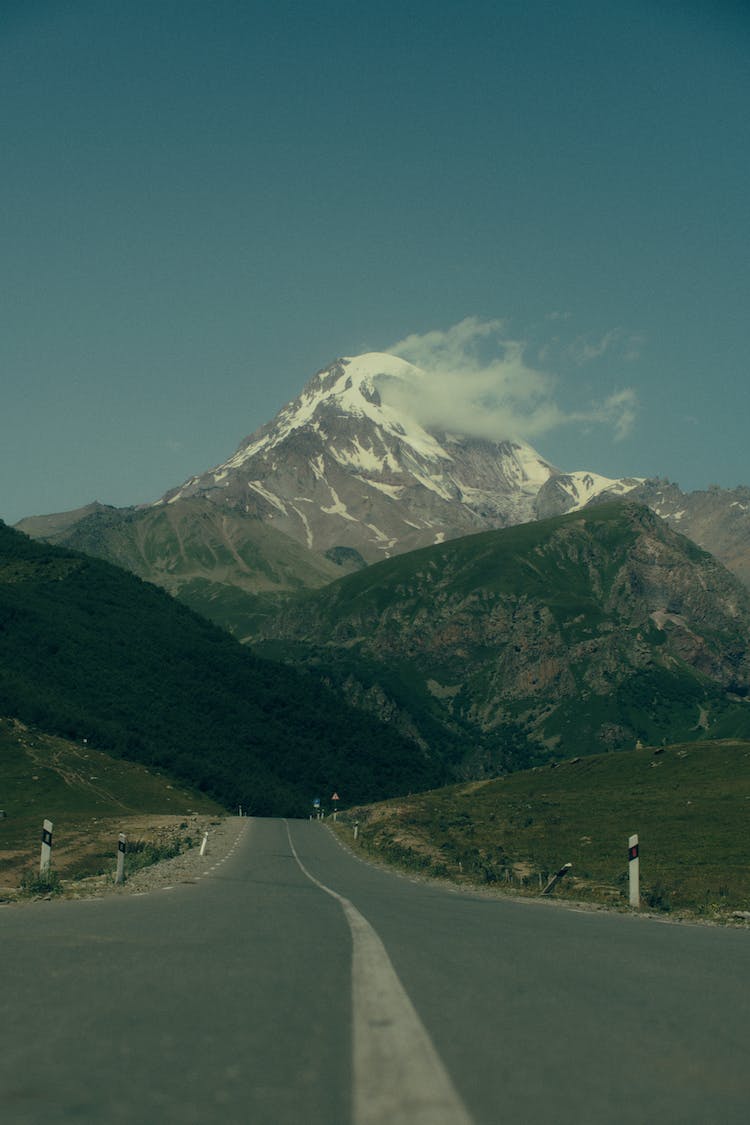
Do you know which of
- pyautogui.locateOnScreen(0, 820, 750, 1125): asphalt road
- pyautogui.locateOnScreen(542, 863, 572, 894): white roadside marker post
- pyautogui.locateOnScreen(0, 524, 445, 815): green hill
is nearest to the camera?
pyautogui.locateOnScreen(0, 820, 750, 1125): asphalt road

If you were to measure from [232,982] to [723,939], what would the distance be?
9760 millimetres

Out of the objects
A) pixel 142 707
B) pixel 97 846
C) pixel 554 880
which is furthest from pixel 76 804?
pixel 142 707

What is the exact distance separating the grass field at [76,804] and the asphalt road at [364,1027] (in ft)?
117

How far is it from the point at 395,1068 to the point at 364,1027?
1118 mm

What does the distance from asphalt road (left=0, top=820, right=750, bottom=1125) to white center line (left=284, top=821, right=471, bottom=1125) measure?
17mm

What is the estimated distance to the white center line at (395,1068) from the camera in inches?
184

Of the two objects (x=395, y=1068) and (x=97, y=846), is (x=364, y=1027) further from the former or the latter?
(x=97, y=846)

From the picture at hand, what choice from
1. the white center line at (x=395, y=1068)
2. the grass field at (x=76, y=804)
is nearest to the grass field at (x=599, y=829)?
the grass field at (x=76, y=804)

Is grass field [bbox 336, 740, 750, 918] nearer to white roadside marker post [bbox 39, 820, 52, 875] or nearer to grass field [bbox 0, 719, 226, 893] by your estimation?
white roadside marker post [bbox 39, 820, 52, 875]

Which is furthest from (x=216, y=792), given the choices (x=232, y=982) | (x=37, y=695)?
(x=232, y=982)

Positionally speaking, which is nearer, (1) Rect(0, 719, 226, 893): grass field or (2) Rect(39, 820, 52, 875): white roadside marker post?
(2) Rect(39, 820, 52, 875): white roadside marker post

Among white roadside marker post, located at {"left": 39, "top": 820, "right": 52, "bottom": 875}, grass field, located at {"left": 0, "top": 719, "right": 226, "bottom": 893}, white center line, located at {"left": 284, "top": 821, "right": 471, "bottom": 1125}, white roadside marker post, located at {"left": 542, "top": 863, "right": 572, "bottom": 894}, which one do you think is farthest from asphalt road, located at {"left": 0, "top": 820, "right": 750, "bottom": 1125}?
grass field, located at {"left": 0, "top": 719, "right": 226, "bottom": 893}

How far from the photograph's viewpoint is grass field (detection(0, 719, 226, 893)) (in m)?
53.6

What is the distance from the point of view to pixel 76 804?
9019 cm
